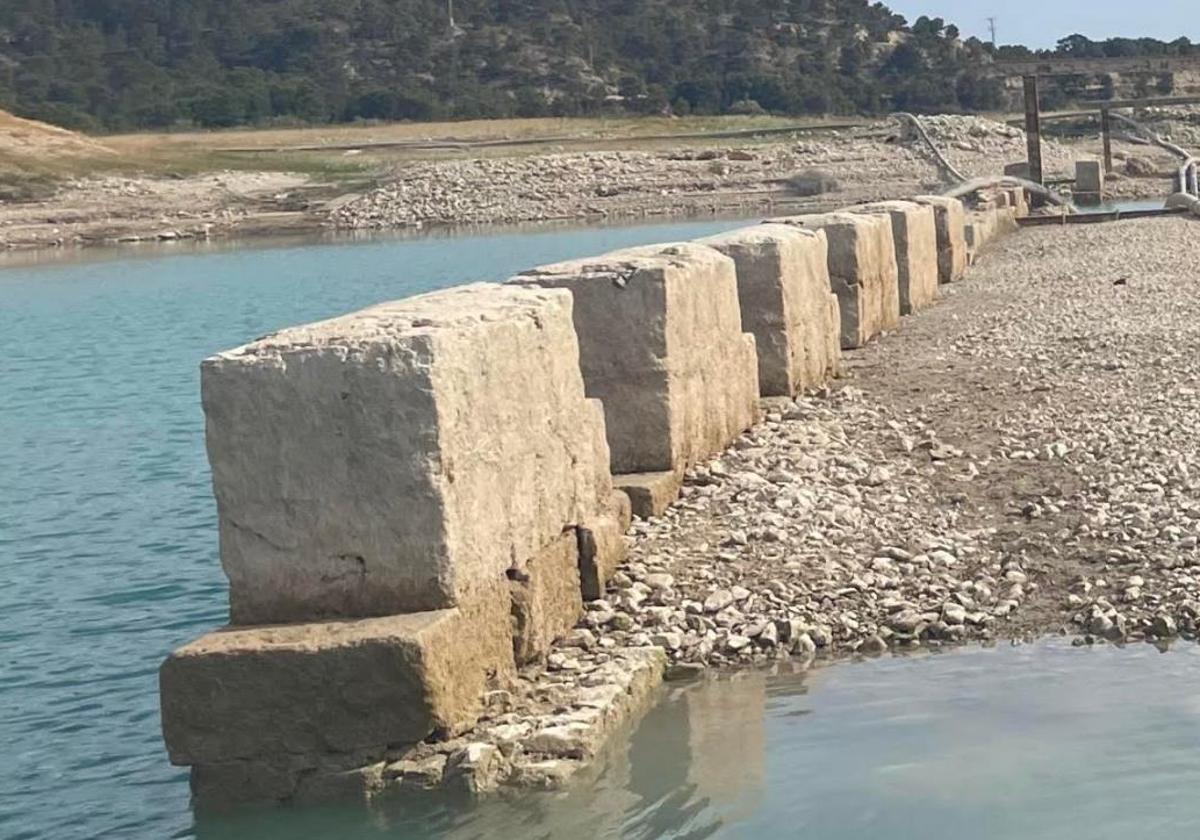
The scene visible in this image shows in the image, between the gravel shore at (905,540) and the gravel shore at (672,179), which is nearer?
the gravel shore at (905,540)

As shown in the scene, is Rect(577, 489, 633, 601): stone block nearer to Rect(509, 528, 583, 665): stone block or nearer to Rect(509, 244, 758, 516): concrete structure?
Rect(509, 528, 583, 665): stone block

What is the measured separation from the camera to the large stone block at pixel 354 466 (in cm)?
678

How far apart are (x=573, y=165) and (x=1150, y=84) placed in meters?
37.3

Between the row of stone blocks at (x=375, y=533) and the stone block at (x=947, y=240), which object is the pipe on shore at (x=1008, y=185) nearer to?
the stone block at (x=947, y=240)

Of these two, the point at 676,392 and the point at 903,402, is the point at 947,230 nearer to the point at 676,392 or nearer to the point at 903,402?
the point at 903,402

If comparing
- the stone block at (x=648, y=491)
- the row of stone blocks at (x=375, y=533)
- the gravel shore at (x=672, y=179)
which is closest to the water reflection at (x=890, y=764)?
the row of stone blocks at (x=375, y=533)

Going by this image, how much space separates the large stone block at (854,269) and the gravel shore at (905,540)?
2.33 m

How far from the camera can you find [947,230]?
2486 cm

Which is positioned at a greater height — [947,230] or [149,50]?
[149,50]

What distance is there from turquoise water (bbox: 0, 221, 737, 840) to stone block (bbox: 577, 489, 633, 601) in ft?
6.17

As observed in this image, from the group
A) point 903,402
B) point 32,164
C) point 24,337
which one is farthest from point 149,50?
point 903,402

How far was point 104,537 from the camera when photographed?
12453 mm

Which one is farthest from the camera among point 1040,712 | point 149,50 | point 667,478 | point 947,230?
point 149,50

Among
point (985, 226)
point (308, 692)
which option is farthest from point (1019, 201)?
point (308, 692)
